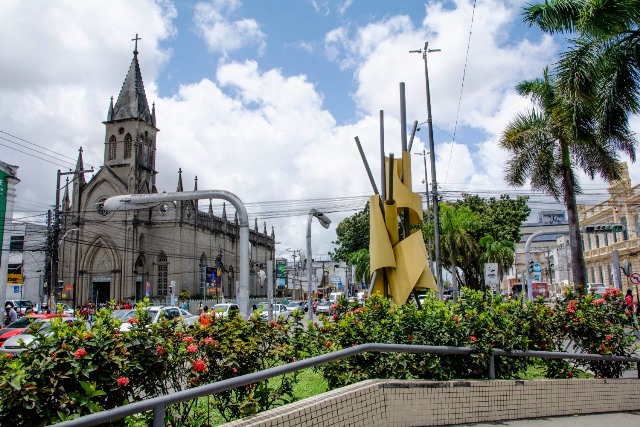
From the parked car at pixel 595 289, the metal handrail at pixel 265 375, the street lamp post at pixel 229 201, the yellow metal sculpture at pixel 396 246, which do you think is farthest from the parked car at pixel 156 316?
the parked car at pixel 595 289

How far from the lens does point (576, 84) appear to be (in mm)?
11930

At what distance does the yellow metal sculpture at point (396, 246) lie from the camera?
11.3 metres

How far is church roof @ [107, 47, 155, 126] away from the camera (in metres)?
64.8

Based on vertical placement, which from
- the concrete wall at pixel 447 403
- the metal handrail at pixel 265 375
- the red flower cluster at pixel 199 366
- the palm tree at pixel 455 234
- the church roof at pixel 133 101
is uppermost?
the church roof at pixel 133 101

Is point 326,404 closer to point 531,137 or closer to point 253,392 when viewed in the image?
point 253,392

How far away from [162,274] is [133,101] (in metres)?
21.6

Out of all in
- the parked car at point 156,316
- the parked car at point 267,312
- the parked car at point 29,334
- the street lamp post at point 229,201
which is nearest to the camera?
the parked car at point 29,334

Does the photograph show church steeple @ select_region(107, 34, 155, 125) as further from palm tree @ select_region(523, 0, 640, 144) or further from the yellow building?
palm tree @ select_region(523, 0, 640, 144)

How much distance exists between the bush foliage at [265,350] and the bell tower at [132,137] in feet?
191

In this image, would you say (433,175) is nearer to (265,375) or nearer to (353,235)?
(265,375)

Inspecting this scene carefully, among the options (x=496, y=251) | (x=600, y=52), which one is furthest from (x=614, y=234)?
(x=600, y=52)

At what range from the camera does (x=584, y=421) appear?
6340 millimetres

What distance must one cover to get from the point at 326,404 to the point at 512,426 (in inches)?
94.0

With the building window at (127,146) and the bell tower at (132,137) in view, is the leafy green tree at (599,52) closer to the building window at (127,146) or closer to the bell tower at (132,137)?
the bell tower at (132,137)
